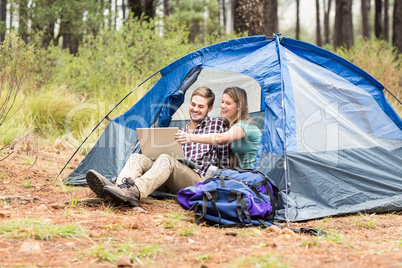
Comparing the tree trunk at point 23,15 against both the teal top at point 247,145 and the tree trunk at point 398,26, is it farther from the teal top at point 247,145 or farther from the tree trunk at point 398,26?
the teal top at point 247,145

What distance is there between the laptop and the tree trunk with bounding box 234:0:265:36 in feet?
14.4

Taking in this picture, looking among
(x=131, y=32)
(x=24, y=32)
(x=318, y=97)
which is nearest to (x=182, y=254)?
(x=318, y=97)

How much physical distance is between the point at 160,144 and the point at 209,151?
462mm

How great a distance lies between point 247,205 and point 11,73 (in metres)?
2.84

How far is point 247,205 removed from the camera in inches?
118

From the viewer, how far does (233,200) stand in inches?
120

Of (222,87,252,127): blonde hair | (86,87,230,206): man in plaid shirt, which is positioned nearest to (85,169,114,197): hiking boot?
(86,87,230,206): man in plaid shirt

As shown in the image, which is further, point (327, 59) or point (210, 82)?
point (210, 82)

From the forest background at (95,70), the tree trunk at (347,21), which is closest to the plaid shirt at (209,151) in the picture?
the forest background at (95,70)

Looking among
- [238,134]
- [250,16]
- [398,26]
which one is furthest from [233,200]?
[398,26]

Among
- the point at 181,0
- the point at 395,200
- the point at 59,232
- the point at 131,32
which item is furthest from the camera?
the point at 181,0

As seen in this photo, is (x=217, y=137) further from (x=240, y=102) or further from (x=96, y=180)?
(x=96, y=180)

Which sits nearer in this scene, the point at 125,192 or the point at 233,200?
the point at 233,200

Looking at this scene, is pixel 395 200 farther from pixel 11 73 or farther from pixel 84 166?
pixel 11 73
